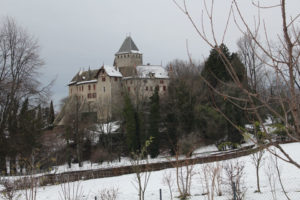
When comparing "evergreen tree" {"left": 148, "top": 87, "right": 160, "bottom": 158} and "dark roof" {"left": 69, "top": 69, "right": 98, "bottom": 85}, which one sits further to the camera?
"dark roof" {"left": 69, "top": 69, "right": 98, "bottom": 85}

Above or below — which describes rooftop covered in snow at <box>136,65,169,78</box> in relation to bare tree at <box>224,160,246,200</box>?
above

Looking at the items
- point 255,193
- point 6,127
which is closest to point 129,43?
point 6,127

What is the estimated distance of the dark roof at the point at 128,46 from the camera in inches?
2566

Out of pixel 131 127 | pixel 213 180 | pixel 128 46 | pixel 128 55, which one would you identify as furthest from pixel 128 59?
pixel 213 180

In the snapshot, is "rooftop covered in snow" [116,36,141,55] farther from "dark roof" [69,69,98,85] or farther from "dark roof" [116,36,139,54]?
"dark roof" [69,69,98,85]

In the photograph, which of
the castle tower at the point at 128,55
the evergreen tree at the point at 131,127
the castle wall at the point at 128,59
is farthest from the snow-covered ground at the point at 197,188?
the castle tower at the point at 128,55

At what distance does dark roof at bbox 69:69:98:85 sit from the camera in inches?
2274

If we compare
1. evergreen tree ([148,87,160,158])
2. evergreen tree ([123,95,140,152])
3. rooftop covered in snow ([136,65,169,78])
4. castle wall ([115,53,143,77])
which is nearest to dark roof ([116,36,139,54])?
castle wall ([115,53,143,77])

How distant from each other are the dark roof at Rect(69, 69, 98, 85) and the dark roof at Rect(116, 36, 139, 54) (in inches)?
360

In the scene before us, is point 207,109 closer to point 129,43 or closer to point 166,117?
point 166,117

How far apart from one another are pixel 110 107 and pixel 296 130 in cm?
4808

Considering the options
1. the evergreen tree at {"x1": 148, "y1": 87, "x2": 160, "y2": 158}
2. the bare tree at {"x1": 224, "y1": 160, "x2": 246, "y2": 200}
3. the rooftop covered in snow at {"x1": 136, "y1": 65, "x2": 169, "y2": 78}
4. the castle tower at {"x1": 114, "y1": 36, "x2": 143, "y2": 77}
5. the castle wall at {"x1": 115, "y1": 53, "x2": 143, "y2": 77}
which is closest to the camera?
the bare tree at {"x1": 224, "y1": 160, "x2": 246, "y2": 200}

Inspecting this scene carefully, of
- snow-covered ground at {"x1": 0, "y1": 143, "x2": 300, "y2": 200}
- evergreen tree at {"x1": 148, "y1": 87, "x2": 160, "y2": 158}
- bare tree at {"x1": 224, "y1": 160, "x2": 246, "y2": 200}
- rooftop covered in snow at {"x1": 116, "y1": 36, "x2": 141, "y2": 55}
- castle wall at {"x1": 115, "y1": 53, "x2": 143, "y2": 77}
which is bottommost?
snow-covered ground at {"x1": 0, "y1": 143, "x2": 300, "y2": 200}

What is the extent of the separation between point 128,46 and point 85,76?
1227 cm
